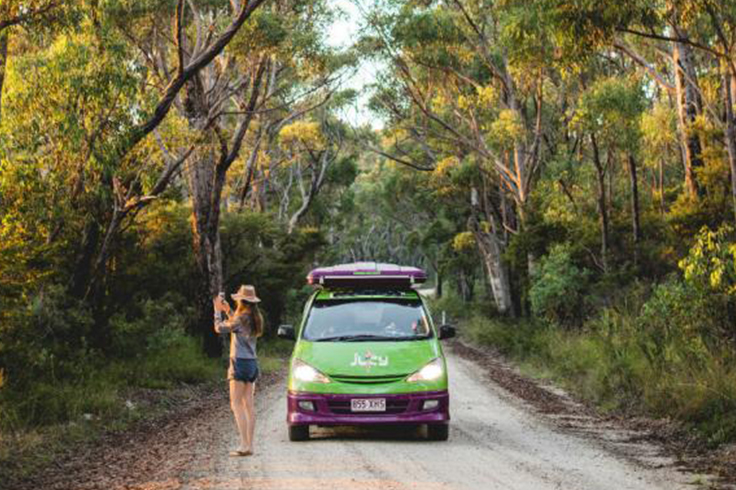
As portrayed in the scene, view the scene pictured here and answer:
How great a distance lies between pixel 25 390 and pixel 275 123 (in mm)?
24033

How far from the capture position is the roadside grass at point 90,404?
9930mm

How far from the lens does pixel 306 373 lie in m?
9.88

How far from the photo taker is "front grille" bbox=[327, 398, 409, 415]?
9.68m

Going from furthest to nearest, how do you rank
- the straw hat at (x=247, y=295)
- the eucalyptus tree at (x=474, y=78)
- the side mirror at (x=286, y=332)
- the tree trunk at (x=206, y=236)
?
the eucalyptus tree at (x=474, y=78) → the tree trunk at (x=206, y=236) → the side mirror at (x=286, y=332) → the straw hat at (x=247, y=295)

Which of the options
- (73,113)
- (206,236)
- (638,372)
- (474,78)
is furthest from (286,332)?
(474,78)

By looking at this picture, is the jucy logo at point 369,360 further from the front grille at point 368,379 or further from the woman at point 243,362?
the woman at point 243,362

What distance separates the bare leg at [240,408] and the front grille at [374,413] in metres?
1.01

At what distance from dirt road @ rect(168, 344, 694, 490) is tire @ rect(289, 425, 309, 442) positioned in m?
0.12

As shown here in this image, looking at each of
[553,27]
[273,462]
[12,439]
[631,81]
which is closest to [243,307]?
[273,462]

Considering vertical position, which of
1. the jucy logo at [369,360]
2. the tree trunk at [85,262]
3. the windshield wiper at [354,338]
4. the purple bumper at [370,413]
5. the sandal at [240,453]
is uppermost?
the tree trunk at [85,262]

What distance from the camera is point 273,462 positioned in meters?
8.66

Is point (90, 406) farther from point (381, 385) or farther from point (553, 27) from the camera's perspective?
point (553, 27)

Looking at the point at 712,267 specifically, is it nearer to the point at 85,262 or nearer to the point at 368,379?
the point at 368,379

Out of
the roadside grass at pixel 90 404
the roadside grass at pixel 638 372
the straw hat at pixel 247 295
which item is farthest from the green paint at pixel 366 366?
the roadside grass at pixel 638 372
